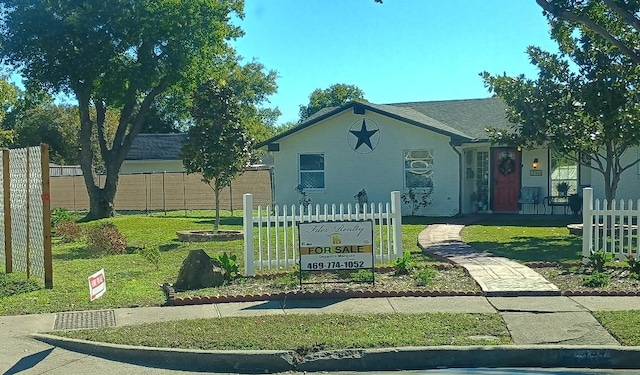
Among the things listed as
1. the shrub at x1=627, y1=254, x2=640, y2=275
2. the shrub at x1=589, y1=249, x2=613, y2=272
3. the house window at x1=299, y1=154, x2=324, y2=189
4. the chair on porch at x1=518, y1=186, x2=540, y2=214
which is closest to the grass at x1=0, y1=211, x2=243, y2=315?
the shrub at x1=589, y1=249, x2=613, y2=272

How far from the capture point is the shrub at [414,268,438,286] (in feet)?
32.3

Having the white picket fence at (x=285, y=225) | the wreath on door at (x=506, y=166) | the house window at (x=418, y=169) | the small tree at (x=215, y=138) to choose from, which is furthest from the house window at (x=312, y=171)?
the white picket fence at (x=285, y=225)

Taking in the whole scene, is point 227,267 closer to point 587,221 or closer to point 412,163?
point 587,221

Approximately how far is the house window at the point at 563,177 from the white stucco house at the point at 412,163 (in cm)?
3

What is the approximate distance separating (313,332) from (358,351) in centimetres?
80

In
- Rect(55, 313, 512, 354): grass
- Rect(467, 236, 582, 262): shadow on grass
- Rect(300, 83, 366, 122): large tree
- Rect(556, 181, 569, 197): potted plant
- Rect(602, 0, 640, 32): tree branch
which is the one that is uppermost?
Rect(300, 83, 366, 122): large tree

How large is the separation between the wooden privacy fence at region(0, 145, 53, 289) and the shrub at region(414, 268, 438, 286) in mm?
5489

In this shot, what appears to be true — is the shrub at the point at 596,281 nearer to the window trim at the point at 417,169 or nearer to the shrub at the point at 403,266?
the shrub at the point at 403,266

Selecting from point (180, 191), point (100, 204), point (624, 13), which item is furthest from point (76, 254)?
point (180, 191)

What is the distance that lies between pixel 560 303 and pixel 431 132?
15.1 meters

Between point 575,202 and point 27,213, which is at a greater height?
point 27,213

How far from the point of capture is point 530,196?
2261cm

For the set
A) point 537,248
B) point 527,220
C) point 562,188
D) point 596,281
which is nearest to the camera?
point 596,281

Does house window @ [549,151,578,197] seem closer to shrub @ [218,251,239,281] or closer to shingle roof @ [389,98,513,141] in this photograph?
shingle roof @ [389,98,513,141]
